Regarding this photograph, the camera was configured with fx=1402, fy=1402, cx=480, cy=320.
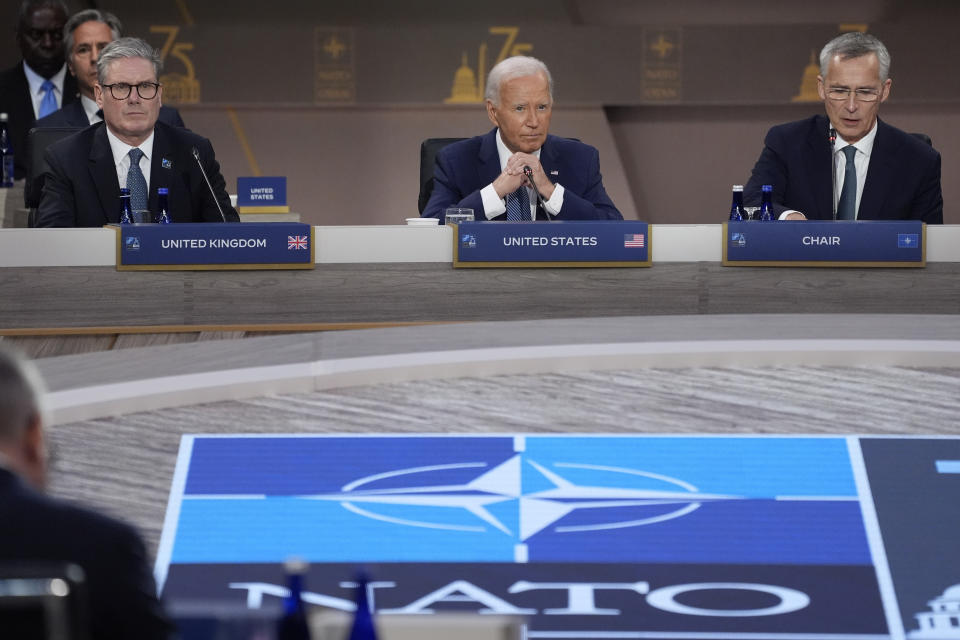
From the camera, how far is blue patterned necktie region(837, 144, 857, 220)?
11.8ft

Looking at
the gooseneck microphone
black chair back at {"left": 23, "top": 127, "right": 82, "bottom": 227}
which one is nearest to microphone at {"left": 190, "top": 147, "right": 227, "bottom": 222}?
black chair back at {"left": 23, "top": 127, "right": 82, "bottom": 227}

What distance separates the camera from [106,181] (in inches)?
137

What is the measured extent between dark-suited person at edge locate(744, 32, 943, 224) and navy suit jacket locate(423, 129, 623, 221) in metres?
0.41

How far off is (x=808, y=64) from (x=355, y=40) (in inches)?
88.8

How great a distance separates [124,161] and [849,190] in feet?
6.06

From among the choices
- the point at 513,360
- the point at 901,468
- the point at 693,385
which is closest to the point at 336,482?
the point at 513,360

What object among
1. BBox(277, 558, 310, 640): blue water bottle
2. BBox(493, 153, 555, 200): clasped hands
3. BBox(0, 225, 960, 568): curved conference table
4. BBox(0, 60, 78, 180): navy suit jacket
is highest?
BBox(0, 60, 78, 180): navy suit jacket

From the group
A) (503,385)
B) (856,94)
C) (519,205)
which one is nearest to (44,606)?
(503,385)

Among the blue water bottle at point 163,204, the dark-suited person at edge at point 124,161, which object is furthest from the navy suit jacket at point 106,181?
the blue water bottle at point 163,204

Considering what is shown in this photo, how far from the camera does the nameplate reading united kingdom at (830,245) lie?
2732mm

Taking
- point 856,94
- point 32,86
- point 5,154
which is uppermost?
point 32,86

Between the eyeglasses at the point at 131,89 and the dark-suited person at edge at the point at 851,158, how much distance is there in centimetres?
155

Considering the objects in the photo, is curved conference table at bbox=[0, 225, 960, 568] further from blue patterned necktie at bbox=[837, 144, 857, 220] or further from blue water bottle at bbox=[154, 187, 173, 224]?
blue patterned necktie at bbox=[837, 144, 857, 220]

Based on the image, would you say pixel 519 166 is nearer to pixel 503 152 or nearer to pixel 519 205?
pixel 519 205
